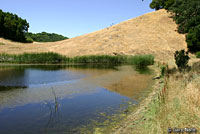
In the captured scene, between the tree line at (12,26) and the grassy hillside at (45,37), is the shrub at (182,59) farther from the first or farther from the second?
the grassy hillside at (45,37)

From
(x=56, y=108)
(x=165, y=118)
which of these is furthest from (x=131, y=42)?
(x=165, y=118)

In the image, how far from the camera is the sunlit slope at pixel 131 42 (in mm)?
42188

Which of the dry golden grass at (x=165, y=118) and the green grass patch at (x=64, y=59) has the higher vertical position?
the green grass patch at (x=64, y=59)

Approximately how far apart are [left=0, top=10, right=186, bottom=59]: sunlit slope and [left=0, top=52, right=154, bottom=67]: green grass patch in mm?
8289

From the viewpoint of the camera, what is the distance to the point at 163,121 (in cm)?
484

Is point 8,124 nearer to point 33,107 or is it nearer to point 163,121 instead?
point 33,107

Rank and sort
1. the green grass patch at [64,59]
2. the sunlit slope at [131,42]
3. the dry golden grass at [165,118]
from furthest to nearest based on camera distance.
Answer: the sunlit slope at [131,42] < the green grass patch at [64,59] < the dry golden grass at [165,118]

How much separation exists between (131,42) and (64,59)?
2010 cm

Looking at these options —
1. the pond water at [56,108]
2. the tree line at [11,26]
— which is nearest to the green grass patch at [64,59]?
the pond water at [56,108]

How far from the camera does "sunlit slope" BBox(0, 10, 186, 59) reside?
42.2 metres

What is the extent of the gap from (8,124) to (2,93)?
14.3 ft

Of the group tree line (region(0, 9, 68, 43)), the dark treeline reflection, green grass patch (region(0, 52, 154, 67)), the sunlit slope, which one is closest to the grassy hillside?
tree line (region(0, 9, 68, 43))

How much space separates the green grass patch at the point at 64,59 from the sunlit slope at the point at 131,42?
8.29 meters

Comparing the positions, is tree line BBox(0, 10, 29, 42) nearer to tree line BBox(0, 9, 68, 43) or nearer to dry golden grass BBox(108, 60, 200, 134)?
tree line BBox(0, 9, 68, 43)
